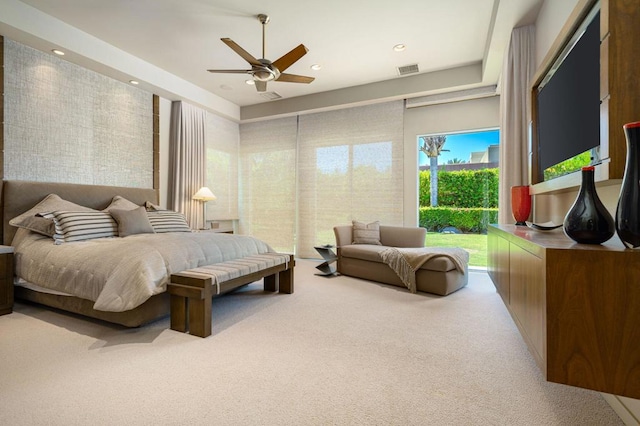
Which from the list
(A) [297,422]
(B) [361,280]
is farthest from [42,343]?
(B) [361,280]

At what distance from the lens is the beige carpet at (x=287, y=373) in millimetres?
1411

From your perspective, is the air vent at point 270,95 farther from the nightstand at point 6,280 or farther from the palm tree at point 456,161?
the nightstand at point 6,280

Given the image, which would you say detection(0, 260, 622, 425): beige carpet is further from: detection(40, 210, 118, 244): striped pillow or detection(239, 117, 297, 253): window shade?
detection(239, 117, 297, 253): window shade

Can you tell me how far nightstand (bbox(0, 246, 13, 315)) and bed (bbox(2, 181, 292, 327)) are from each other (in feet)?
0.33

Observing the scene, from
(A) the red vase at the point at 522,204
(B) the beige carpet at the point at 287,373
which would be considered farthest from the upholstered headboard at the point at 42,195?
(A) the red vase at the point at 522,204

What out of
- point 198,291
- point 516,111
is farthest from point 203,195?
point 516,111

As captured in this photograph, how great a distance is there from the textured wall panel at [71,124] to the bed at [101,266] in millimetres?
313

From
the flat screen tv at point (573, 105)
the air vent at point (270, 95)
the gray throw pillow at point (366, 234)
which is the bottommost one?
the gray throw pillow at point (366, 234)

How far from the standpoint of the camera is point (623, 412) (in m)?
1.37

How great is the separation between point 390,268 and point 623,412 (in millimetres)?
2459

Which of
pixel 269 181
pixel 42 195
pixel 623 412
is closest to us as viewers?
pixel 623 412

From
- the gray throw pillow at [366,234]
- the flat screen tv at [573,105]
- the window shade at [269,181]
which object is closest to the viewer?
the flat screen tv at [573,105]

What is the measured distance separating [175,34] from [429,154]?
13.1 feet

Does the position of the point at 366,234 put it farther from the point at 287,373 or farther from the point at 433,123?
the point at 287,373
